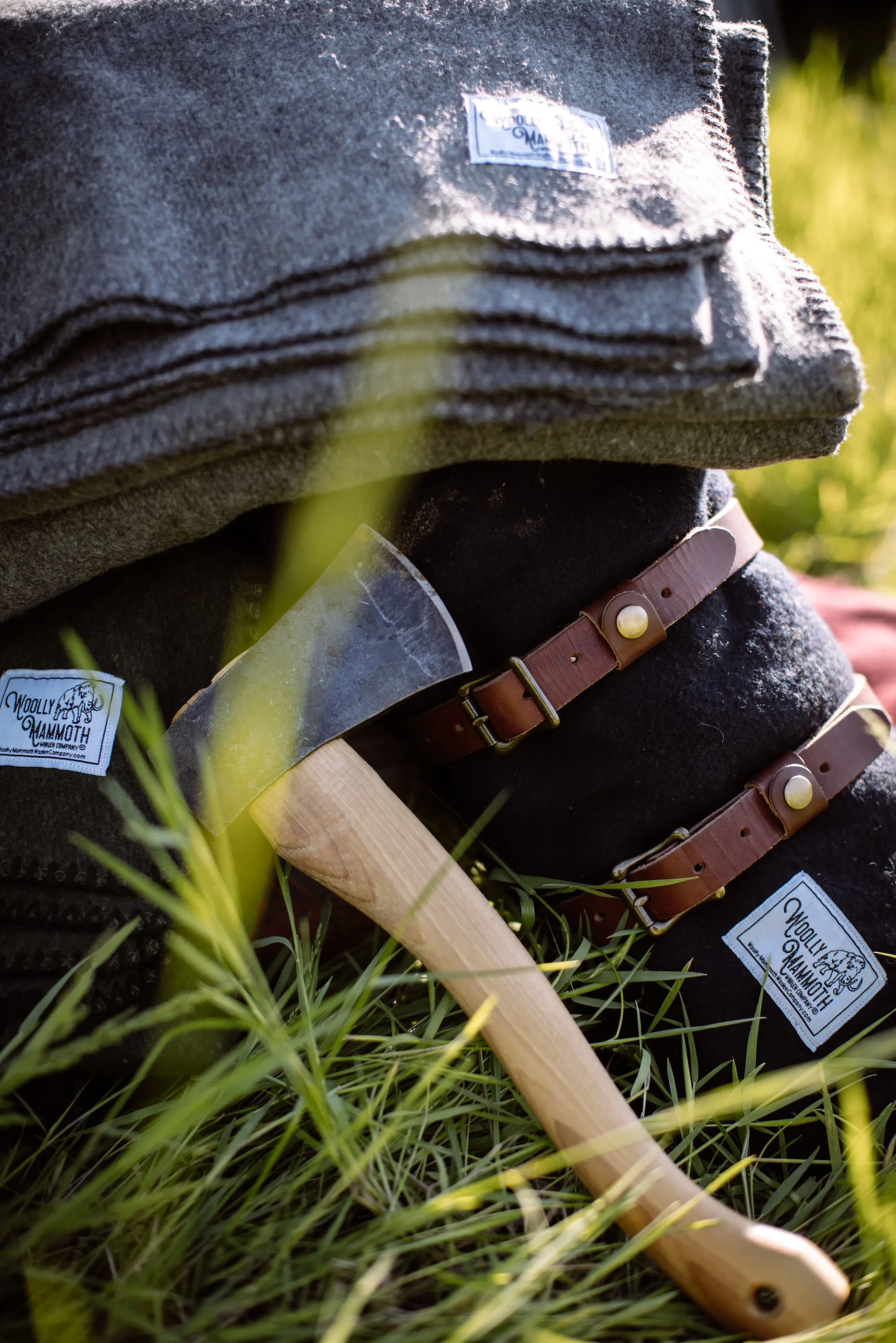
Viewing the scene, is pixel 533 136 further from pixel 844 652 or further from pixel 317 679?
pixel 844 652

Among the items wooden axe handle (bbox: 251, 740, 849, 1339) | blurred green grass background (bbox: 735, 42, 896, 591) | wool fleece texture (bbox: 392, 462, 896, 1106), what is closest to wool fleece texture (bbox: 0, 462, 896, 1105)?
wool fleece texture (bbox: 392, 462, 896, 1106)

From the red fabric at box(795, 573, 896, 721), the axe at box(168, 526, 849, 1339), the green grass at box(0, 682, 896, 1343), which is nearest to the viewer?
the green grass at box(0, 682, 896, 1343)

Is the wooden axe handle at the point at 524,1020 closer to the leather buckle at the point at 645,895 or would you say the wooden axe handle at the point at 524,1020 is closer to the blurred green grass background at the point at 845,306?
the leather buckle at the point at 645,895

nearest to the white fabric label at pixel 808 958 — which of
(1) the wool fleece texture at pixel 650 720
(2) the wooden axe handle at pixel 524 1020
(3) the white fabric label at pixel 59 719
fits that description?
(1) the wool fleece texture at pixel 650 720

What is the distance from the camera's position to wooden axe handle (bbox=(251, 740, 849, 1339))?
650 millimetres

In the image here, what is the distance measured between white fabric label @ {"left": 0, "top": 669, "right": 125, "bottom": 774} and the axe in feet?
0.30

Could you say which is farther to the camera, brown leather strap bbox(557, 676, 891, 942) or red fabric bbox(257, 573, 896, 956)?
red fabric bbox(257, 573, 896, 956)

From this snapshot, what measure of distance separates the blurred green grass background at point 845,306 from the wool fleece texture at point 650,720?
54 centimetres

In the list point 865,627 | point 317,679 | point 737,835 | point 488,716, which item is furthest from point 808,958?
point 865,627

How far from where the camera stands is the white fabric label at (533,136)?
734 mm

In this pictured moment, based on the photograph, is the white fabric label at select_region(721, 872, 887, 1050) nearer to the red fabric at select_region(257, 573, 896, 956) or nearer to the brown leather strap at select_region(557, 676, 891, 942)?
the brown leather strap at select_region(557, 676, 891, 942)

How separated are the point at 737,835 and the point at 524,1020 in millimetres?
264

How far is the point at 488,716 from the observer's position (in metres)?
0.84

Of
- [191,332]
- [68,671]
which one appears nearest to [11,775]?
[68,671]
